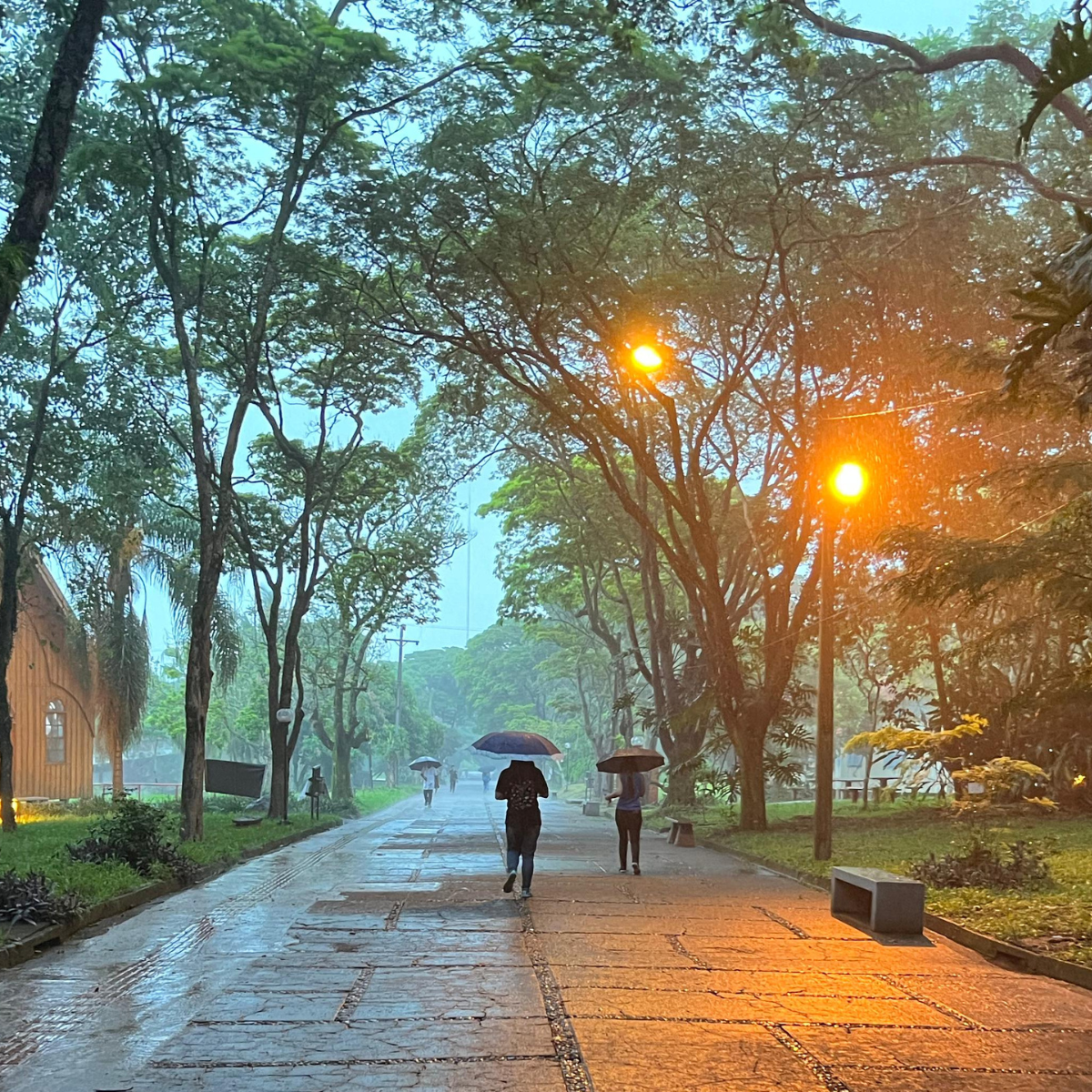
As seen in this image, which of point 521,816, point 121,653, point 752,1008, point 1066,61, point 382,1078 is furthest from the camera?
point 121,653

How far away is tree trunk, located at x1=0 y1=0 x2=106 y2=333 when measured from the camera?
10.3 m

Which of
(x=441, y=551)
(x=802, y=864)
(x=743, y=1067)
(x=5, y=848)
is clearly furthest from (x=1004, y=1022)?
(x=441, y=551)

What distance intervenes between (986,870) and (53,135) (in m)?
11.9

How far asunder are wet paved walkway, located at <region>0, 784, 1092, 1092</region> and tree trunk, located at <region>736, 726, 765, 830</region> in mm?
10543

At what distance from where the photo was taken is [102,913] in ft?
39.9

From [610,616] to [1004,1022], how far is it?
1488 inches

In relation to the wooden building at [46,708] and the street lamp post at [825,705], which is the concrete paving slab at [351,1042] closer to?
the street lamp post at [825,705]

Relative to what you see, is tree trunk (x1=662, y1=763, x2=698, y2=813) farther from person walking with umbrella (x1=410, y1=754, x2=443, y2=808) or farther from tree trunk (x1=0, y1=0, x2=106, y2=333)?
tree trunk (x1=0, y1=0, x2=106, y2=333)

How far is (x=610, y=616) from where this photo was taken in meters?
45.5

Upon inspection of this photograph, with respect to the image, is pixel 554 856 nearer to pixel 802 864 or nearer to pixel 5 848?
pixel 802 864

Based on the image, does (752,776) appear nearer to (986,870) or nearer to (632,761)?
(632,761)

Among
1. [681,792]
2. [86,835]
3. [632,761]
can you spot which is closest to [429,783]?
[681,792]

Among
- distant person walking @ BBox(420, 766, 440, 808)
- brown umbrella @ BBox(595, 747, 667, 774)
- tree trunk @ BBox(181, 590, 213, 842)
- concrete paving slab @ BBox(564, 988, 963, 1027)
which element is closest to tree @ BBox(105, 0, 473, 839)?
tree trunk @ BBox(181, 590, 213, 842)

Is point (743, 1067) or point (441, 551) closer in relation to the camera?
point (743, 1067)
